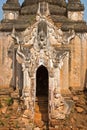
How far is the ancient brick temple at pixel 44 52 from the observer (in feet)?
54.4

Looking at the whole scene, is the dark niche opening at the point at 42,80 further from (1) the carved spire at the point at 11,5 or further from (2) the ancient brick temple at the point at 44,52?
(1) the carved spire at the point at 11,5

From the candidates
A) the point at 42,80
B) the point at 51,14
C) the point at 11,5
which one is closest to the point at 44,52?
the point at 42,80

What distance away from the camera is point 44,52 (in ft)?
55.0

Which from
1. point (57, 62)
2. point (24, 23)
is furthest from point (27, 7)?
point (57, 62)

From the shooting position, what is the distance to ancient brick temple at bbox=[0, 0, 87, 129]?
1659 cm

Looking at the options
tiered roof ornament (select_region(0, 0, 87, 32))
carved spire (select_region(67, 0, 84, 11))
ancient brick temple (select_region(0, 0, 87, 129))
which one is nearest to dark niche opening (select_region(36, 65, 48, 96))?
ancient brick temple (select_region(0, 0, 87, 129))

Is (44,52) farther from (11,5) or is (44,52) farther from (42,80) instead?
(11,5)

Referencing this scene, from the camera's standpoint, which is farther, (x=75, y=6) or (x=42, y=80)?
(x=75, y=6)

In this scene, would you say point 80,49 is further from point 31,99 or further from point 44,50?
point 31,99

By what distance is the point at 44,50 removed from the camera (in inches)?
660

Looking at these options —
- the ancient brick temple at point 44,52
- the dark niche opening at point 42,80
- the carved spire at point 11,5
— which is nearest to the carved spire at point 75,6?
the ancient brick temple at point 44,52

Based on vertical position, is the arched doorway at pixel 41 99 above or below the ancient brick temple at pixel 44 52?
below

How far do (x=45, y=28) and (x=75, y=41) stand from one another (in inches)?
87.8

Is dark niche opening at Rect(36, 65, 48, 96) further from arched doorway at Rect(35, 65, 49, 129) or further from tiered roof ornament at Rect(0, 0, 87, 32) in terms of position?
tiered roof ornament at Rect(0, 0, 87, 32)
